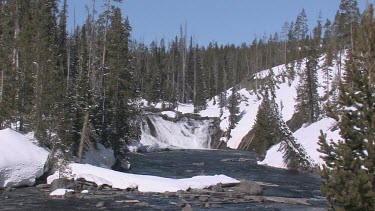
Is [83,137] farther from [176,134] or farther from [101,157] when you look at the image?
[176,134]

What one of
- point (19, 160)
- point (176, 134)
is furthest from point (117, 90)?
point (176, 134)

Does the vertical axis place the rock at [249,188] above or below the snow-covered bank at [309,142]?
below

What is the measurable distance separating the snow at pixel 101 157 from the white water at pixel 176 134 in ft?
90.8

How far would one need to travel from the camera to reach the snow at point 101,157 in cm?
3591

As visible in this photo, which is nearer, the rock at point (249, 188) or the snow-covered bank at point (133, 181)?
the rock at point (249, 188)

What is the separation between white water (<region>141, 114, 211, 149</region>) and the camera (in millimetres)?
70062

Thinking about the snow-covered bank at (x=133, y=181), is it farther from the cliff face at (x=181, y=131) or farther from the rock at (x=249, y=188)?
the cliff face at (x=181, y=131)

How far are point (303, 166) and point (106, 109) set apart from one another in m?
17.6

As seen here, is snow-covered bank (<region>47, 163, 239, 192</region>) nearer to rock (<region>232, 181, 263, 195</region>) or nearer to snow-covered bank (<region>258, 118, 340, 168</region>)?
rock (<region>232, 181, 263, 195</region>)

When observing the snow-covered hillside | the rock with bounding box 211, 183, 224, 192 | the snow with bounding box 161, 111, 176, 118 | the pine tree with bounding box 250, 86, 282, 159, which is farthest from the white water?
the rock with bounding box 211, 183, 224, 192

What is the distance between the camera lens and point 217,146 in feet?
249

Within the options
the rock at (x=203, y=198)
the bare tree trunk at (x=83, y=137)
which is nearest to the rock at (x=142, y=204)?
the rock at (x=203, y=198)

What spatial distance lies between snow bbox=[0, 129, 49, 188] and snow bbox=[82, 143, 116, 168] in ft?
19.2

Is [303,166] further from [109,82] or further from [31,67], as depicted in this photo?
[31,67]
